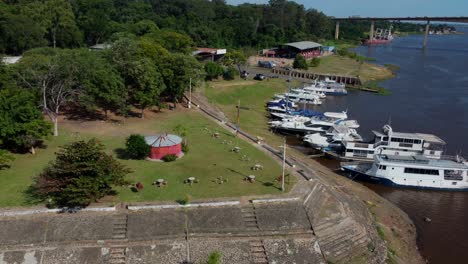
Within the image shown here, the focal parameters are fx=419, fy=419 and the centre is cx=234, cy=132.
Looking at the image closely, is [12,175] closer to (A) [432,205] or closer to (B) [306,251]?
(B) [306,251]

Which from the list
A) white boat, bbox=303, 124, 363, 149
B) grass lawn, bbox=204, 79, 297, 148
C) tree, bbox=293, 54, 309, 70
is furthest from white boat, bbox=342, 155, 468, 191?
tree, bbox=293, 54, 309, 70

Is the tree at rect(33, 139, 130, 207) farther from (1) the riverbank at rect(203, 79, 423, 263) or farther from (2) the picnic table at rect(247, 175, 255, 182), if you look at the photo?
(1) the riverbank at rect(203, 79, 423, 263)

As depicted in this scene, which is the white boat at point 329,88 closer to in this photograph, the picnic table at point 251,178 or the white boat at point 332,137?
the white boat at point 332,137

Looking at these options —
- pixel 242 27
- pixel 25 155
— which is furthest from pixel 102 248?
pixel 242 27

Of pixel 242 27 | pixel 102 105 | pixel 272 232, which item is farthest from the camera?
pixel 242 27

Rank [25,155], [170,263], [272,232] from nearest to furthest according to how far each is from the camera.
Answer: [170,263] < [272,232] < [25,155]

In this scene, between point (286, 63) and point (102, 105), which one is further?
point (286, 63)
